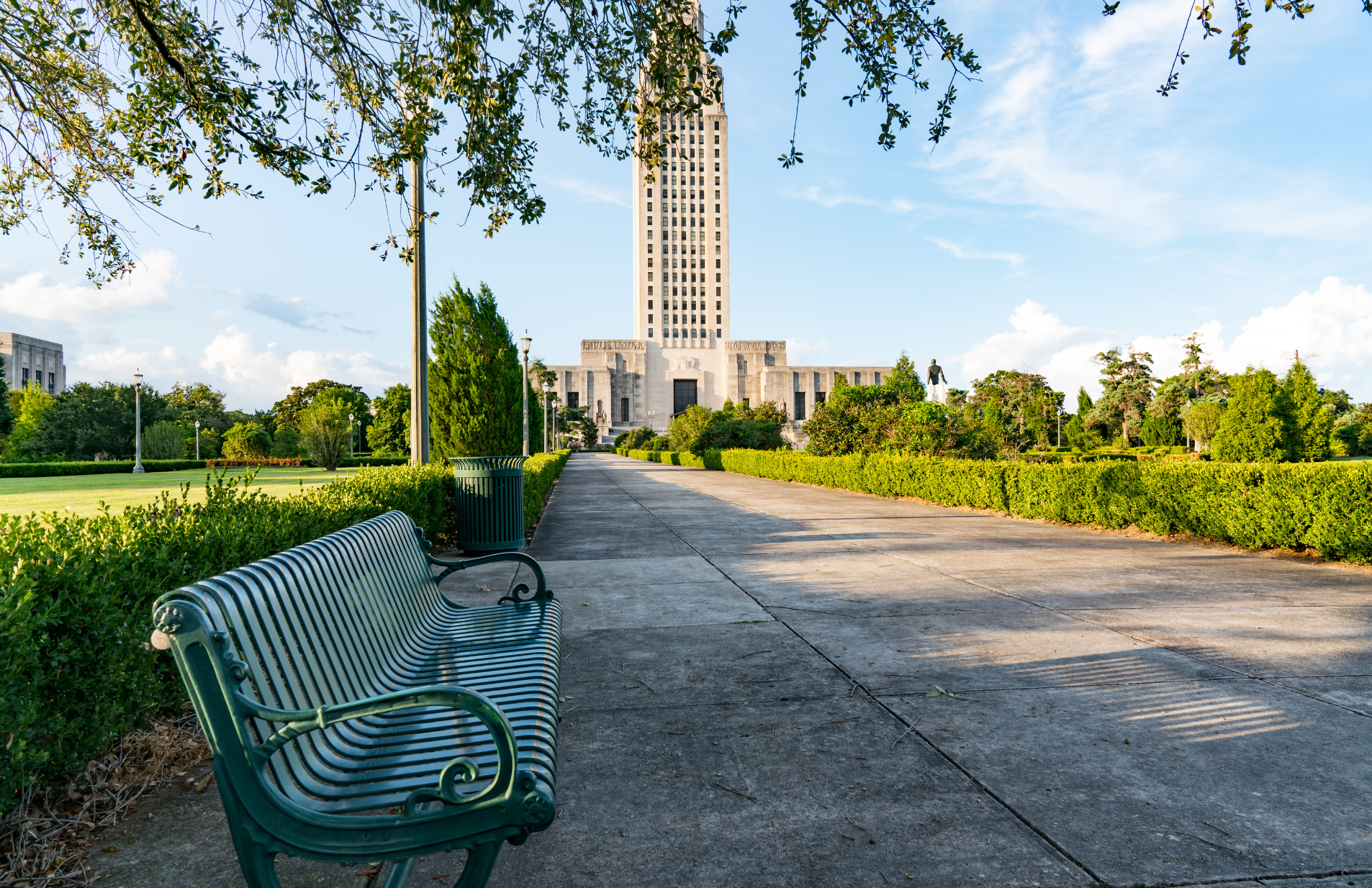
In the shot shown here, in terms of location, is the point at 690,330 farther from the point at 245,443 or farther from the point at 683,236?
the point at 245,443

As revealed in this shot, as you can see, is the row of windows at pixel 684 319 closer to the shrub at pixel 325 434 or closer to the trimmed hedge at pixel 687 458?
the trimmed hedge at pixel 687 458

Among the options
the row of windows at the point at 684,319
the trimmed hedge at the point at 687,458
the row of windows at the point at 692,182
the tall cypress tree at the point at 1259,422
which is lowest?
the trimmed hedge at the point at 687,458

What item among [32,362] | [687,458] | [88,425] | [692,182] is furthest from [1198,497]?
[32,362]

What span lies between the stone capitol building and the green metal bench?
343 ft

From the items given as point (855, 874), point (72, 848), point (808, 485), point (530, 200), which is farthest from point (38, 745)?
point (808, 485)

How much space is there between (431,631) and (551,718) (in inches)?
57.7

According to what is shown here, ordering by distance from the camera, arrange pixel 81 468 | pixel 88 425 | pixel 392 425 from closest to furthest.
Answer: pixel 81 468
pixel 88 425
pixel 392 425

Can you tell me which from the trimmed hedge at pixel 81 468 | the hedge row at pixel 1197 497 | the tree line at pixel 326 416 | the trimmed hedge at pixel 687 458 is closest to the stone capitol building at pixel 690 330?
the tree line at pixel 326 416

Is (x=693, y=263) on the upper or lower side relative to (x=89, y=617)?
upper

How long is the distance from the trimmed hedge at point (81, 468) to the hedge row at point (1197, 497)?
42.9m

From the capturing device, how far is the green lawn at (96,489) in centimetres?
1877

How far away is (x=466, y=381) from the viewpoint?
12.9 metres

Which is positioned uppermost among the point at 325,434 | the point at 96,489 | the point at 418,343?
the point at 418,343

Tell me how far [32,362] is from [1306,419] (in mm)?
118925
